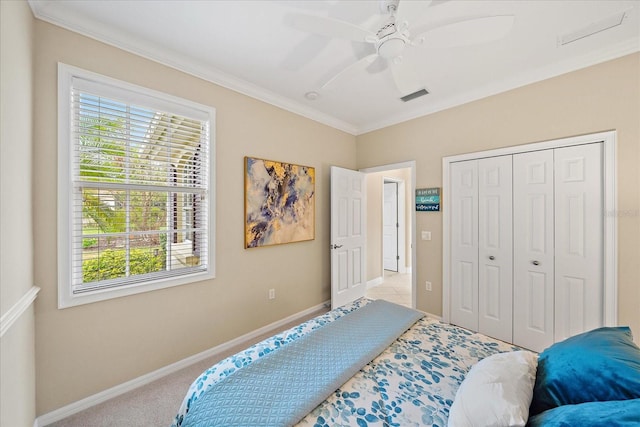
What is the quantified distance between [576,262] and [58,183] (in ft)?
13.6

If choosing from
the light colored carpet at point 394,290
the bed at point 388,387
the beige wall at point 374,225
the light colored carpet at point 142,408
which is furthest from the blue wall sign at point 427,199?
the light colored carpet at point 142,408

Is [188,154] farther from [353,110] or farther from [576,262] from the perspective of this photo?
[576,262]

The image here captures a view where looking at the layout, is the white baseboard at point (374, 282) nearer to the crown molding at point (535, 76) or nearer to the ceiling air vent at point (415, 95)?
the crown molding at point (535, 76)

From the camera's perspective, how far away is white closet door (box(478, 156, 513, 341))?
2549mm

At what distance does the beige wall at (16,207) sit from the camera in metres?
1.10

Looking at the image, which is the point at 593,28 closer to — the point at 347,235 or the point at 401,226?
the point at 347,235

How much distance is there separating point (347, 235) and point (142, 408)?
269cm

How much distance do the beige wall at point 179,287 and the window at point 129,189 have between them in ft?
0.24

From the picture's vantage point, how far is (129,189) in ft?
6.32

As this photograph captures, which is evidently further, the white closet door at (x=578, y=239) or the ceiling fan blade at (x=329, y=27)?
the white closet door at (x=578, y=239)

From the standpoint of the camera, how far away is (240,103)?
8.48 feet

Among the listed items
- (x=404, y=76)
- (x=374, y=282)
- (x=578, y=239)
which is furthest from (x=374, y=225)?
(x=404, y=76)

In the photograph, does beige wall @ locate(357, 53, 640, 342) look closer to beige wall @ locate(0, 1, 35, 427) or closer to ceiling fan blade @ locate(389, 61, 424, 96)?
ceiling fan blade @ locate(389, 61, 424, 96)

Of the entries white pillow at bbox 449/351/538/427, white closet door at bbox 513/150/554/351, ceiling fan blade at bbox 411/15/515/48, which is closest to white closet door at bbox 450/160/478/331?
white closet door at bbox 513/150/554/351
